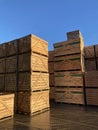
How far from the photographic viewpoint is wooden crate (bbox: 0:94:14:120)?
5676 mm

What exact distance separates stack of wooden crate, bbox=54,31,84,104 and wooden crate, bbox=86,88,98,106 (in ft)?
1.20

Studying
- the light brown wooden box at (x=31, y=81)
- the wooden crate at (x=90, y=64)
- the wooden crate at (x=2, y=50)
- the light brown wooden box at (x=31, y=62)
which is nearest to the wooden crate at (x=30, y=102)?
the light brown wooden box at (x=31, y=81)

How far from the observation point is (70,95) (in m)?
9.18

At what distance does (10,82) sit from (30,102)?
171 centimetres

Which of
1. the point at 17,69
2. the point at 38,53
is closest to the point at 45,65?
the point at 38,53

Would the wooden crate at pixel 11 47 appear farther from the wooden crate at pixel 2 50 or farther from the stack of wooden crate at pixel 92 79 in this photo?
the stack of wooden crate at pixel 92 79

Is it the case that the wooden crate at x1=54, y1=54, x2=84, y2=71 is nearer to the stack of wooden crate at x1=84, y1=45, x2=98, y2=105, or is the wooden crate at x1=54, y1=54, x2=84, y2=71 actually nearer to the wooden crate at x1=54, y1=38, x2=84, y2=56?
the wooden crate at x1=54, y1=38, x2=84, y2=56

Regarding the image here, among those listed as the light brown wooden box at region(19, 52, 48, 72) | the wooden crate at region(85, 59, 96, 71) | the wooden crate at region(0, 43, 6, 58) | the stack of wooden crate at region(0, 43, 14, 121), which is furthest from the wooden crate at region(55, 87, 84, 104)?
the wooden crate at region(0, 43, 6, 58)

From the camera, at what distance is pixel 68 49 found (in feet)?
31.7

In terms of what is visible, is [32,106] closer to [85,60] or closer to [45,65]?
[45,65]

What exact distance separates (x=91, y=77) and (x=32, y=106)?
13.9 ft

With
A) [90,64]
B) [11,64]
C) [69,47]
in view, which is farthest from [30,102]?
[90,64]

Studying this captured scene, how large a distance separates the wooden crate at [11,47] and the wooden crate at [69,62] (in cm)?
359

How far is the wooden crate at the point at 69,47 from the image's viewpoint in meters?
9.25
